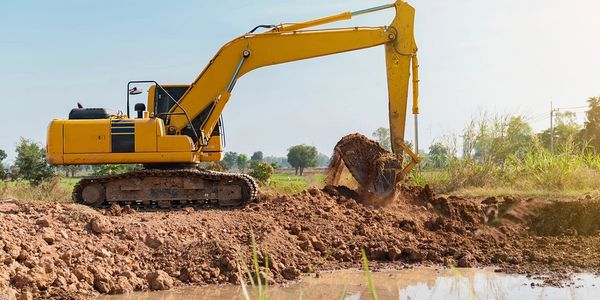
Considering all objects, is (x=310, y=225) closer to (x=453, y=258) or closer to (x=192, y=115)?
(x=453, y=258)

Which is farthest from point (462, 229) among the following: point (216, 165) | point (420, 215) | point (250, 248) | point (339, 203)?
point (216, 165)

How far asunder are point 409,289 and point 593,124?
112ft

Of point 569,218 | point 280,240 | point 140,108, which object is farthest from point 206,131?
point 569,218

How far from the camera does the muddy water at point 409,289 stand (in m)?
8.74

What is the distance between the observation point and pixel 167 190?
1378 cm

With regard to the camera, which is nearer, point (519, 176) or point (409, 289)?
point (409, 289)

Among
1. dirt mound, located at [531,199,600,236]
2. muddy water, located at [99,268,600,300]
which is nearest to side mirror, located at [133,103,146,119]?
muddy water, located at [99,268,600,300]

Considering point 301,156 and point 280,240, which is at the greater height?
point 301,156

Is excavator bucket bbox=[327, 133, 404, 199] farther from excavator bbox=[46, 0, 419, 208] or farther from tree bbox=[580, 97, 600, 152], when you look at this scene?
tree bbox=[580, 97, 600, 152]

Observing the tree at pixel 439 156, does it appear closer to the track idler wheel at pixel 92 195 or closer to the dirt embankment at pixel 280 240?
the dirt embankment at pixel 280 240

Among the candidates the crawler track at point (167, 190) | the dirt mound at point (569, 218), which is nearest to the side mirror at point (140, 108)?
the crawler track at point (167, 190)

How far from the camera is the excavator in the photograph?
13.6 m

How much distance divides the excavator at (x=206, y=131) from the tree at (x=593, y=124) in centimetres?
2847

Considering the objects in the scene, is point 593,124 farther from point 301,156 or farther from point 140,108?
point 301,156
